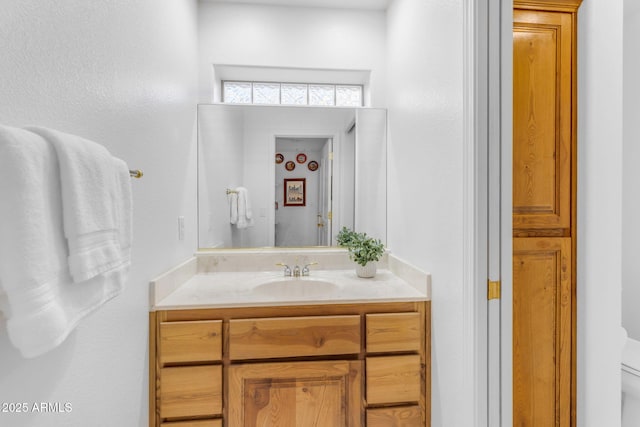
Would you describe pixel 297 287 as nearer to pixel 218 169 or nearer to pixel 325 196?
pixel 325 196

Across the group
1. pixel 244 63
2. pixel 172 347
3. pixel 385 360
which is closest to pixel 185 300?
pixel 172 347

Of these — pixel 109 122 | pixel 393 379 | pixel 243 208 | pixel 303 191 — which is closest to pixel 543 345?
pixel 393 379

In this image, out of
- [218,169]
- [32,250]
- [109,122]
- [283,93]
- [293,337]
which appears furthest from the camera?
[283,93]

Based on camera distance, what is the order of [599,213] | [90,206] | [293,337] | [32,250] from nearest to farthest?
[32,250] < [90,206] < [599,213] < [293,337]

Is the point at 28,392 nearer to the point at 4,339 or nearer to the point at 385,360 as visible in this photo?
the point at 4,339

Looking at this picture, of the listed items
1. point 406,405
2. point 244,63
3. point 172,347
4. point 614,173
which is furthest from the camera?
point 244,63

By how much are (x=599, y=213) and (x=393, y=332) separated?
1.00 m

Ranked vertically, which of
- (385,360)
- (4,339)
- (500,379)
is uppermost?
(4,339)

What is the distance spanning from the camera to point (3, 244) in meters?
0.54

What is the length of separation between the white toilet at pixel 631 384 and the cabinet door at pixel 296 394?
942mm

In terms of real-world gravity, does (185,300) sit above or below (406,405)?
above

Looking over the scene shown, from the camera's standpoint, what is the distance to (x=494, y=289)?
109 centimetres

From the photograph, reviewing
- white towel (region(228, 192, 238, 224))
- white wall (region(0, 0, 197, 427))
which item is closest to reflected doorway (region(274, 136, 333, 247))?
white towel (region(228, 192, 238, 224))

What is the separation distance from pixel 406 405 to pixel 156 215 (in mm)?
1432
